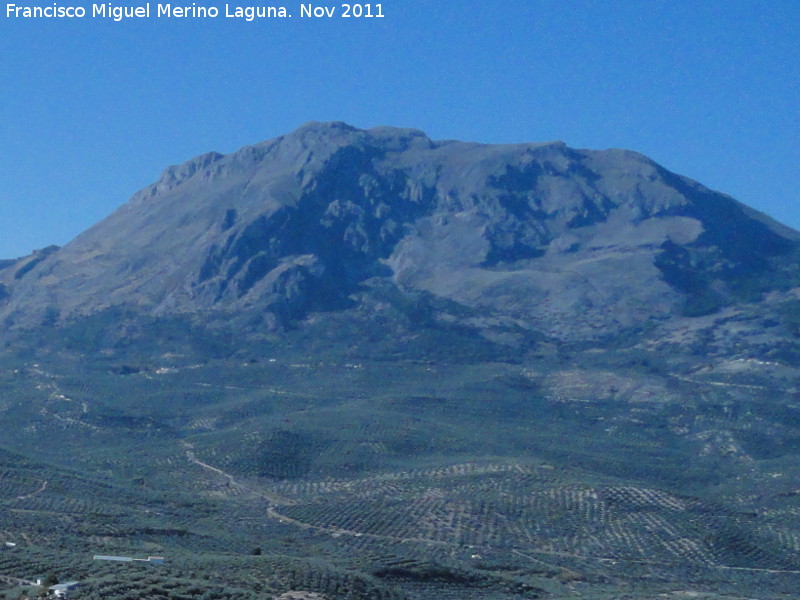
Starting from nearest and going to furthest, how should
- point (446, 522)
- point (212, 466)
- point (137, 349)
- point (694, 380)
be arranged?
point (446, 522) < point (212, 466) < point (694, 380) < point (137, 349)

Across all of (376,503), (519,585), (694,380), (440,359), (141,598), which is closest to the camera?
(141,598)

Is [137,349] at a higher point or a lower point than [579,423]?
higher

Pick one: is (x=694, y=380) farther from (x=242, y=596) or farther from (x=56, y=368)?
(x=242, y=596)

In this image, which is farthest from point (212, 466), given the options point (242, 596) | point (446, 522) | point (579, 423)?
point (242, 596)

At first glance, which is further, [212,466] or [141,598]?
[212,466]

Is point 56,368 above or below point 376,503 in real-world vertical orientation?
above

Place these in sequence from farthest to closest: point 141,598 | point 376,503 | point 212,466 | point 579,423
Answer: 1. point 579,423
2. point 212,466
3. point 376,503
4. point 141,598

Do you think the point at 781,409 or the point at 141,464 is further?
the point at 781,409

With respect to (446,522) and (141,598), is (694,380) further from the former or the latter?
(141,598)

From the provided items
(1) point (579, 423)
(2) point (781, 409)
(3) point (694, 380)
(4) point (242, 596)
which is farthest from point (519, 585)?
(3) point (694, 380)
